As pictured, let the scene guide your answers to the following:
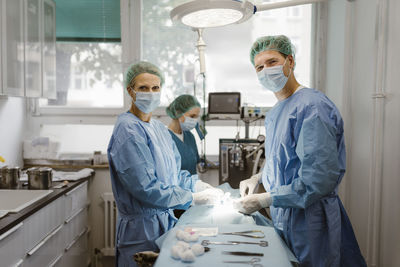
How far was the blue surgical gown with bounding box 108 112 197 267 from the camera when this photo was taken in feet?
4.91

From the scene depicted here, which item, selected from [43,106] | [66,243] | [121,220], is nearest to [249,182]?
[121,220]

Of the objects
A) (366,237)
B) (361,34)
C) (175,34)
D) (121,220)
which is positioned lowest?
(366,237)

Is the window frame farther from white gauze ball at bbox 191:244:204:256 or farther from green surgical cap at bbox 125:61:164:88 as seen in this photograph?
white gauze ball at bbox 191:244:204:256

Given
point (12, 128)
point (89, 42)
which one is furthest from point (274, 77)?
point (12, 128)

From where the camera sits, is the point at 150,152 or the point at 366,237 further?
the point at 366,237

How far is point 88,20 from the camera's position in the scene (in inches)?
122

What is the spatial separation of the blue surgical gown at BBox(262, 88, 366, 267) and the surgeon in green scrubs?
112 cm

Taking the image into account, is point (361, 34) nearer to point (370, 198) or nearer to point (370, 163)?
point (370, 163)

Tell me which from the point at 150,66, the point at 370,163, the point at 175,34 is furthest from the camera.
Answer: the point at 175,34

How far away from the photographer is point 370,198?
1.91m

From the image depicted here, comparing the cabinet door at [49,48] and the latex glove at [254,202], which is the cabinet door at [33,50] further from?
the latex glove at [254,202]

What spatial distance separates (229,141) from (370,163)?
0.97 metres

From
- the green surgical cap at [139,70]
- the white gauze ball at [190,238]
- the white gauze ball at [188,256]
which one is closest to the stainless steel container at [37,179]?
the green surgical cap at [139,70]

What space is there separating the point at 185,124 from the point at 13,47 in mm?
1292
